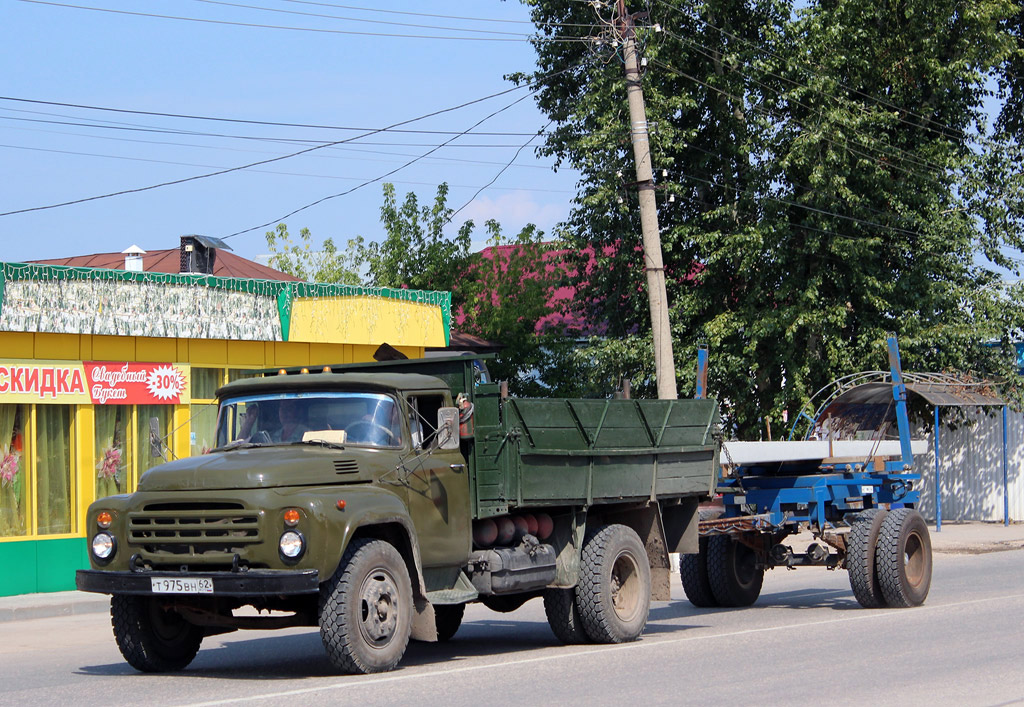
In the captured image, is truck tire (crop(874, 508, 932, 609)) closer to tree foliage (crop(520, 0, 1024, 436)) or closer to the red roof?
tree foliage (crop(520, 0, 1024, 436))

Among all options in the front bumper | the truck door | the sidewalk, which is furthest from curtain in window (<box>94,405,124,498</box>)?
the front bumper

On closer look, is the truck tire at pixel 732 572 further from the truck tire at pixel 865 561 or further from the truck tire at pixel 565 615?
the truck tire at pixel 565 615

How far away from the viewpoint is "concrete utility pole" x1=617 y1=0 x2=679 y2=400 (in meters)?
19.0

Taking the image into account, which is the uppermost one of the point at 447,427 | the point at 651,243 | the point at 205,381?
the point at 651,243

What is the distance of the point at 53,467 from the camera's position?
18.9 m

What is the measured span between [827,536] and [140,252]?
16730 mm

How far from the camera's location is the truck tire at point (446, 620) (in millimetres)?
12023

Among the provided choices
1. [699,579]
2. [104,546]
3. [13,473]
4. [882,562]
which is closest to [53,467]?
[13,473]

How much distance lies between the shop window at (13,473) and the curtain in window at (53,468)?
9.3 inches

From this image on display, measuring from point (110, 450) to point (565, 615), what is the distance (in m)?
10.7

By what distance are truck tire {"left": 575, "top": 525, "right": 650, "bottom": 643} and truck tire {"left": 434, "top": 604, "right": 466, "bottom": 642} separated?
1368 millimetres

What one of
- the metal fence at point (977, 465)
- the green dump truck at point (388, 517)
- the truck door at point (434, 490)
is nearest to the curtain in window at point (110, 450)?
the green dump truck at point (388, 517)

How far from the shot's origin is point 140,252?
26.3 meters

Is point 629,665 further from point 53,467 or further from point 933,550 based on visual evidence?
point 933,550
